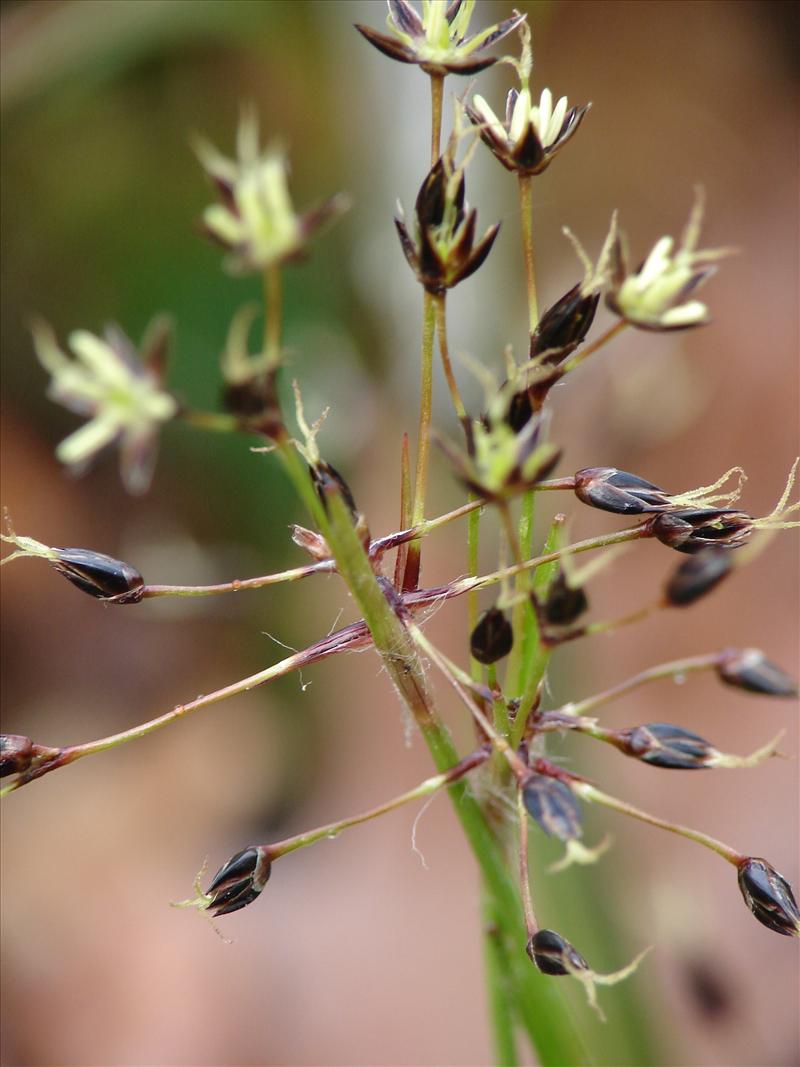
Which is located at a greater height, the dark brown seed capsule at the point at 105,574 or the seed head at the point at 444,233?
the seed head at the point at 444,233

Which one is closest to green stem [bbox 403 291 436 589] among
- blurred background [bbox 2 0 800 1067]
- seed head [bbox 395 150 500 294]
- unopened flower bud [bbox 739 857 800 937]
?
seed head [bbox 395 150 500 294]

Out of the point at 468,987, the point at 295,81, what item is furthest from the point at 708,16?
the point at 468,987

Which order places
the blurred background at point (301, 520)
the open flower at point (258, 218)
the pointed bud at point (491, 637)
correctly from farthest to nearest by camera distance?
1. the blurred background at point (301, 520)
2. the pointed bud at point (491, 637)
3. the open flower at point (258, 218)

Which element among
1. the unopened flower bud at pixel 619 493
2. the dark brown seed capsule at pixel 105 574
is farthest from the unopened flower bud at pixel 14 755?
the unopened flower bud at pixel 619 493

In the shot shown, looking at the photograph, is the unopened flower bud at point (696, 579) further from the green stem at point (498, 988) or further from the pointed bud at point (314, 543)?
the green stem at point (498, 988)

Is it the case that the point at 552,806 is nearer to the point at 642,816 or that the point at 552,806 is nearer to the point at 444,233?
the point at 642,816

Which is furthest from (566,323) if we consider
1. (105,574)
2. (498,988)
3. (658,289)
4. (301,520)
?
(301,520)

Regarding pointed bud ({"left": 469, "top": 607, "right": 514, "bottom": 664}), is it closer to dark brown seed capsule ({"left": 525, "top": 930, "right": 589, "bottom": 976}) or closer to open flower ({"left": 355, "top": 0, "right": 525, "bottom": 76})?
dark brown seed capsule ({"left": 525, "top": 930, "right": 589, "bottom": 976})

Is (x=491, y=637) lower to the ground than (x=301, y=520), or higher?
higher
